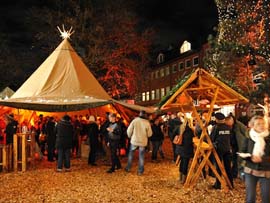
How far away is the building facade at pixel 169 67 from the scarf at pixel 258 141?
32.1 m

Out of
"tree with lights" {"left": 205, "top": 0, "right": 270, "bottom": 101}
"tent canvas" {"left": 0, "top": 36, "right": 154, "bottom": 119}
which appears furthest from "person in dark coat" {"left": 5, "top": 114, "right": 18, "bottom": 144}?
"tree with lights" {"left": 205, "top": 0, "right": 270, "bottom": 101}

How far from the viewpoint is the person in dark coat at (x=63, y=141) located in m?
10.2

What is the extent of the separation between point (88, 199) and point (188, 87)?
11.1ft

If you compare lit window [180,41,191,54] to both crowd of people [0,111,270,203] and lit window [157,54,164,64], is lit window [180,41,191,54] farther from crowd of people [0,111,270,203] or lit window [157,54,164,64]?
crowd of people [0,111,270,203]

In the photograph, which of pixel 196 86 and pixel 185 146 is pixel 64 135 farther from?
pixel 196 86

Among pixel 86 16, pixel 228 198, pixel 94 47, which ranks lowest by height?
pixel 228 198

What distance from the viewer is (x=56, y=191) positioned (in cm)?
774

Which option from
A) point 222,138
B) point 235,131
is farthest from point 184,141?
point 235,131

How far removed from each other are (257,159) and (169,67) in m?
42.1

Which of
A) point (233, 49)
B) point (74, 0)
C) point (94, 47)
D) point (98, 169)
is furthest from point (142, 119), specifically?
point (74, 0)

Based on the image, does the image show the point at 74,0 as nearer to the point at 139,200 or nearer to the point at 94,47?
the point at 94,47

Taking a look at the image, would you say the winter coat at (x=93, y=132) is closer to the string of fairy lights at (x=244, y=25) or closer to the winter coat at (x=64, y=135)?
the winter coat at (x=64, y=135)

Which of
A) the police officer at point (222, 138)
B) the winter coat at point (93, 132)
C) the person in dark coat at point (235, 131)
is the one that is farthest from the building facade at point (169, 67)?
the police officer at point (222, 138)

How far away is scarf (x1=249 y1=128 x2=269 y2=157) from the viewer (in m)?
4.96
